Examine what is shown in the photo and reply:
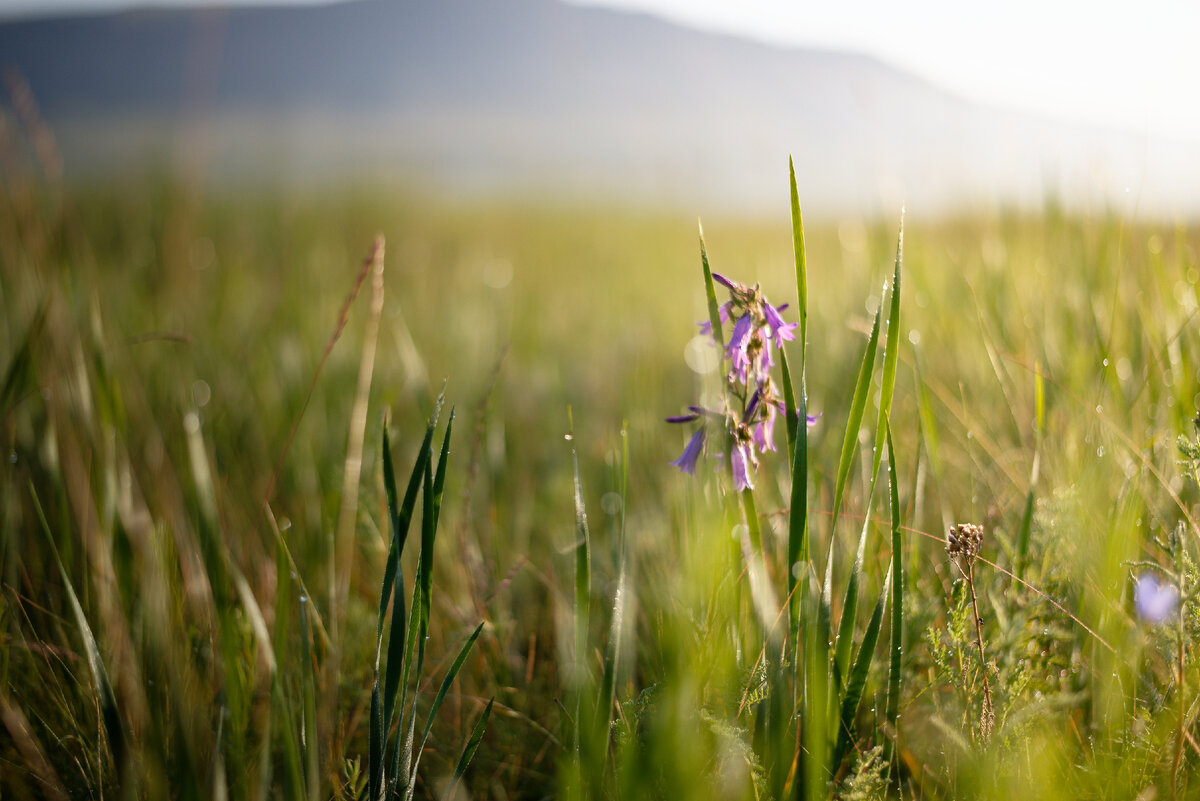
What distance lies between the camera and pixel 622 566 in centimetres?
81

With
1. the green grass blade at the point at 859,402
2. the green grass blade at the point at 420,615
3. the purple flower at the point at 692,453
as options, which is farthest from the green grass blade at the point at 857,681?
the green grass blade at the point at 420,615

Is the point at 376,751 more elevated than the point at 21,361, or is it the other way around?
the point at 21,361

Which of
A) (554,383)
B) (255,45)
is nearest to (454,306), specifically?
(554,383)

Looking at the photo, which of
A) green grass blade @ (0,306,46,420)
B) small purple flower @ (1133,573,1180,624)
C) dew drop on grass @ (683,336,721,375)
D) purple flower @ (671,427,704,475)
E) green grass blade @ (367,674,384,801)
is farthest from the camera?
dew drop on grass @ (683,336,721,375)

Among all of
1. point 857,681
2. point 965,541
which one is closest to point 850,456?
point 965,541

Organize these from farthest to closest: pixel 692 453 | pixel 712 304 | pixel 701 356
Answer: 1. pixel 701 356
2. pixel 692 453
3. pixel 712 304

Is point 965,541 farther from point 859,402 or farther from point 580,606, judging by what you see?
point 580,606

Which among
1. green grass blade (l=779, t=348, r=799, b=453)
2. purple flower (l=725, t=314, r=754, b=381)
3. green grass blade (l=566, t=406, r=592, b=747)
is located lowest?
green grass blade (l=566, t=406, r=592, b=747)

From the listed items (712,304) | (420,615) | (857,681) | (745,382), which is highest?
(712,304)

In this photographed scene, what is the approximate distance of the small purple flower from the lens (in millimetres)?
868

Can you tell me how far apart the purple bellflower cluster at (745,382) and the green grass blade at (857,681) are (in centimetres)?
21

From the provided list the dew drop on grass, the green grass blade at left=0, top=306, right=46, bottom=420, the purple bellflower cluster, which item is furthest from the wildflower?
the green grass blade at left=0, top=306, right=46, bottom=420

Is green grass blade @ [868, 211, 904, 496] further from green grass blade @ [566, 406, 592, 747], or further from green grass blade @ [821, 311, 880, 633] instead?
green grass blade @ [566, 406, 592, 747]

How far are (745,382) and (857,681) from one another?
0.38 meters
